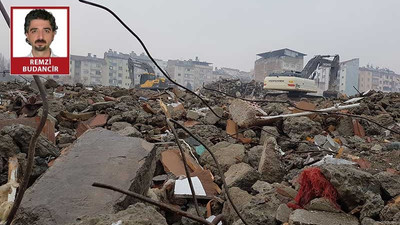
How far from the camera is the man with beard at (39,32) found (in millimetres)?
1495

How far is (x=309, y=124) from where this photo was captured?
5109mm

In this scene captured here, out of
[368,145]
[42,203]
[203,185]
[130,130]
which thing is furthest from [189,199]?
[368,145]

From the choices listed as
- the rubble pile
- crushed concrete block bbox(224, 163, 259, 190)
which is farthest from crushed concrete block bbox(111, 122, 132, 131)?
crushed concrete block bbox(224, 163, 259, 190)

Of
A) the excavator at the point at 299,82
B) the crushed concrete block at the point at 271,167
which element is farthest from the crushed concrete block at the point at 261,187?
the excavator at the point at 299,82

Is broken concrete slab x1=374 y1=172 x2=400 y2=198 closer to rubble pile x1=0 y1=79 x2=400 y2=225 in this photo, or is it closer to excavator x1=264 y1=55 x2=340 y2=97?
rubble pile x1=0 y1=79 x2=400 y2=225

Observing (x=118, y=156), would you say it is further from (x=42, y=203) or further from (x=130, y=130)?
(x=130, y=130)

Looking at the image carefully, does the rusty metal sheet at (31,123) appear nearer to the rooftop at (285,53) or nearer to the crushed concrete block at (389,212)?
the crushed concrete block at (389,212)

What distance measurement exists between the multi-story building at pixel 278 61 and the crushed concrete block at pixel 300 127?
35062 mm

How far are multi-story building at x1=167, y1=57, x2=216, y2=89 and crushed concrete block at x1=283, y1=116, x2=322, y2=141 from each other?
62981 mm

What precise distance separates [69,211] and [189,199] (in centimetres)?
101

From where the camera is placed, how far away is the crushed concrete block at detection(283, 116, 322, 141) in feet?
16.4

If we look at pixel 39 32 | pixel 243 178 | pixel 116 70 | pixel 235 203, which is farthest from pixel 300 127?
pixel 116 70

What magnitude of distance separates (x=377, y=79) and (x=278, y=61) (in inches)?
1649

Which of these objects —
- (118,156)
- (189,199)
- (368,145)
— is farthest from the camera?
(368,145)
